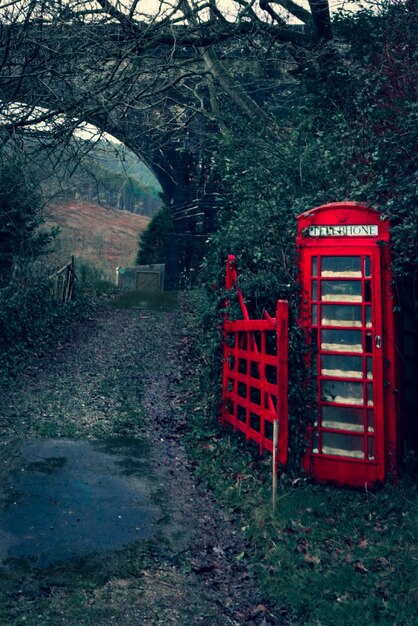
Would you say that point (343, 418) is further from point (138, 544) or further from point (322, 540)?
point (138, 544)

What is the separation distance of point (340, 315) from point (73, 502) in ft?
10.8

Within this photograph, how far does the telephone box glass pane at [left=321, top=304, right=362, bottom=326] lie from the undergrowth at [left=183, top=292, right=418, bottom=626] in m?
1.70

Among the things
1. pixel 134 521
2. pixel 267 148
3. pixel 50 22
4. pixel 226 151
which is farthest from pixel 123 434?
pixel 226 151

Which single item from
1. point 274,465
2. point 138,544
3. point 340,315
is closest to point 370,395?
point 340,315

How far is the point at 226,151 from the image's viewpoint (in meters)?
12.7

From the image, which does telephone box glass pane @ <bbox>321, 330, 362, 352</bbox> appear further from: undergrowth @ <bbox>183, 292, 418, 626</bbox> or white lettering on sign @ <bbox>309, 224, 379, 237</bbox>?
undergrowth @ <bbox>183, 292, 418, 626</bbox>

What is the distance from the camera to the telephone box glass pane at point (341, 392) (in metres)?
6.26

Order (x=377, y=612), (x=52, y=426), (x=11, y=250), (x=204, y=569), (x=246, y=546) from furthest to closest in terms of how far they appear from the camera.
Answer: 1. (x=11, y=250)
2. (x=52, y=426)
3. (x=246, y=546)
4. (x=204, y=569)
5. (x=377, y=612)

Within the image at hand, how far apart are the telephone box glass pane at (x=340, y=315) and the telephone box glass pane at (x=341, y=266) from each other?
337 mm

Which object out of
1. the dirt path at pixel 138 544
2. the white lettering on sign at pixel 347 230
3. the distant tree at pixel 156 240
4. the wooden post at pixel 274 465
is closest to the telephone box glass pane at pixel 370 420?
the wooden post at pixel 274 465

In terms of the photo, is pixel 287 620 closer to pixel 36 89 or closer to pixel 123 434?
pixel 123 434

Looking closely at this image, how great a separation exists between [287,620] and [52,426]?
4.77 m

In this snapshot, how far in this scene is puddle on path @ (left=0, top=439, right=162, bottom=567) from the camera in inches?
194

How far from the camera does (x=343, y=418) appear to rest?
6.32m
